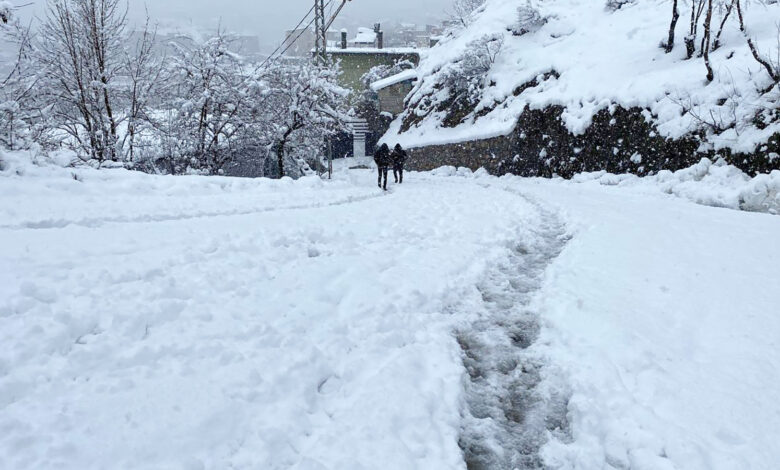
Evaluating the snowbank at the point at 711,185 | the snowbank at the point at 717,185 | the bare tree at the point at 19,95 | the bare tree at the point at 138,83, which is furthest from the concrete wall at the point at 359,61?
the snowbank at the point at 717,185

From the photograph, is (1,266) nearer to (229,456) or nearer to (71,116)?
(229,456)

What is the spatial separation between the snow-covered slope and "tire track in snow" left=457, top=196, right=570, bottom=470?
1042 centimetres

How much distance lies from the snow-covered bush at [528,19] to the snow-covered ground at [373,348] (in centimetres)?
2519

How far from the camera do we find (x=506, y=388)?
385 centimetres

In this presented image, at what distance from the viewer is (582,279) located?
5.86 m

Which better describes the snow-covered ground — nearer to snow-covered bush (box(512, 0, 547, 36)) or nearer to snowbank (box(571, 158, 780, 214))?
snowbank (box(571, 158, 780, 214))

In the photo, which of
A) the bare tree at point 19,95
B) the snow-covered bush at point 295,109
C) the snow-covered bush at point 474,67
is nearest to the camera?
the bare tree at point 19,95

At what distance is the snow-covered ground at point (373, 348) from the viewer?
287cm

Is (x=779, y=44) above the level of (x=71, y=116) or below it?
above

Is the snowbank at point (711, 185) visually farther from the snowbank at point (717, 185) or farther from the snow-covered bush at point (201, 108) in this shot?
the snow-covered bush at point (201, 108)

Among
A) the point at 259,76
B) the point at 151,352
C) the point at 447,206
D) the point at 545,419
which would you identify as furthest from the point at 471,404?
the point at 259,76

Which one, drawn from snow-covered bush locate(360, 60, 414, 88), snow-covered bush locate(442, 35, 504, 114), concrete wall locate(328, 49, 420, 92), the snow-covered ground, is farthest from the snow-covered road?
concrete wall locate(328, 49, 420, 92)

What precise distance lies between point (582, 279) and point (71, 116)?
61.0ft

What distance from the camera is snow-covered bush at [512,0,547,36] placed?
28250 mm
